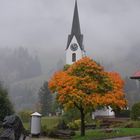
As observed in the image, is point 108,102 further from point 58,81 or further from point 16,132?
point 16,132

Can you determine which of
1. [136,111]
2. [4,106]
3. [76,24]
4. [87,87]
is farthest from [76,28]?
[87,87]

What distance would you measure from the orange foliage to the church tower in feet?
256

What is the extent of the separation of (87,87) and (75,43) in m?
82.3

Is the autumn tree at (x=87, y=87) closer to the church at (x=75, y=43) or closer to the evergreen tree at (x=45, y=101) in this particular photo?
the church at (x=75, y=43)

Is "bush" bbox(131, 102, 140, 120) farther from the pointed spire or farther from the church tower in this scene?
the pointed spire

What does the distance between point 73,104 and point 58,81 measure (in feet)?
6.60

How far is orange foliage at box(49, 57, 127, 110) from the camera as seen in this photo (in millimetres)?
28984

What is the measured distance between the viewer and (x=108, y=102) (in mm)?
29109

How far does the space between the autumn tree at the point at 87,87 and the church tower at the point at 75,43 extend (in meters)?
78.1

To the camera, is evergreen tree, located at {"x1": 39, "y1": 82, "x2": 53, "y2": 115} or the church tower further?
evergreen tree, located at {"x1": 39, "y1": 82, "x2": 53, "y2": 115}

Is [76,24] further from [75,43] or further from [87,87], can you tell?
[87,87]

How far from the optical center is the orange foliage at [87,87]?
2898 centimetres

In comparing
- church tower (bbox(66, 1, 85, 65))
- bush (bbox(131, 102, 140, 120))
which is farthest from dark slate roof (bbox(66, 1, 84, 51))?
bush (bbox(131, 102, 140, 120))

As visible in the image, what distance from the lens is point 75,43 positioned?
365ft
